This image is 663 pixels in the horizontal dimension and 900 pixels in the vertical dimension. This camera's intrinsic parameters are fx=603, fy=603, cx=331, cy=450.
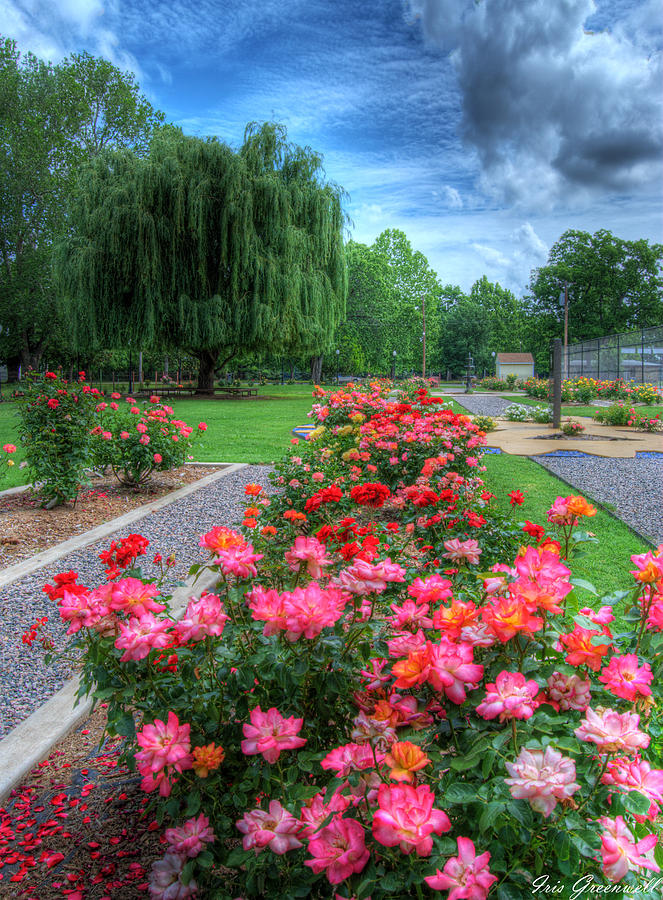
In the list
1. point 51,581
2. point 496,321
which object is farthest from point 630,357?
Answer: point 496,321

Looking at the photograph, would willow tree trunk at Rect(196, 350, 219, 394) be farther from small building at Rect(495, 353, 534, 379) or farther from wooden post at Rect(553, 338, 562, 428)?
small building at Rect(495, 353, 534, 379)

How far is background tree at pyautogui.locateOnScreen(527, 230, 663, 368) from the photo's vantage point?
42312mm

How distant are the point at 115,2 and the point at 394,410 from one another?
377cm

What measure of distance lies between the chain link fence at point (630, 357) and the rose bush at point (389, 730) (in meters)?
22.8

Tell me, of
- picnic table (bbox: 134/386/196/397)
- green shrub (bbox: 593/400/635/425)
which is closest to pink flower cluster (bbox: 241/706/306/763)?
green shrub (bbox: 593/400/635/425)

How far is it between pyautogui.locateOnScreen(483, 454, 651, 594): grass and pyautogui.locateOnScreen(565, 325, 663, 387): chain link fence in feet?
56.1

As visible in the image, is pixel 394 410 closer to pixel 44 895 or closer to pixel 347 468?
pixel 347 468

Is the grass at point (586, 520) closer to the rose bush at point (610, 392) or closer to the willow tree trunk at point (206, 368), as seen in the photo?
the rose bush at point (610, 392)

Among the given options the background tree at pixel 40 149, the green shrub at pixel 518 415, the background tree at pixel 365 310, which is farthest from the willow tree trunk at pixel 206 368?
the background tree at pixel 365 310

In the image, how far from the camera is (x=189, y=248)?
17953 mm

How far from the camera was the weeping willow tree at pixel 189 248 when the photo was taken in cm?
1727

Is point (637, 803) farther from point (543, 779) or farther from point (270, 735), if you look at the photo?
point (270, 735)

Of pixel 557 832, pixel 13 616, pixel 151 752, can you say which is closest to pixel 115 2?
pixel 13 616

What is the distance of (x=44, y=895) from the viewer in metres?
1.42
